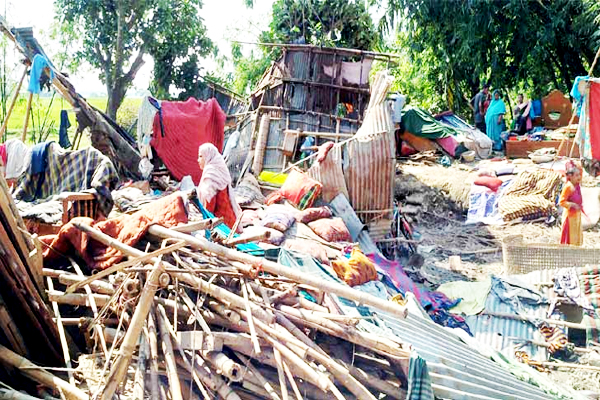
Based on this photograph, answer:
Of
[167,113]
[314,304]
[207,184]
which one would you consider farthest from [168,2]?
[314,304]

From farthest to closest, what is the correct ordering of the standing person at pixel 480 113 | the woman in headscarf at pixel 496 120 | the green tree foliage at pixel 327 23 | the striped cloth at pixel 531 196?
the standing person at pixel 480 113
the green tree foliage at pixel 327 23
the woman in headscarf at pixel 496 120
the striped cloth at pixel 531 196

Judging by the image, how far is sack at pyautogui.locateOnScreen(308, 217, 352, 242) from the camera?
7816 mm

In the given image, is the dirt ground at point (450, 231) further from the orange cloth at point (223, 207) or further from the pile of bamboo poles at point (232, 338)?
the pile of bamboo poles at point (232, 338)

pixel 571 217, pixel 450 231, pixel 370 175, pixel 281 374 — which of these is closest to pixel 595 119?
pixel 450 231

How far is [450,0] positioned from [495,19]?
1.42 m

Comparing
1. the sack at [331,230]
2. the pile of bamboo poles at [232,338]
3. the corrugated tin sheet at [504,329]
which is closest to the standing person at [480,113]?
the sack at [331,230]

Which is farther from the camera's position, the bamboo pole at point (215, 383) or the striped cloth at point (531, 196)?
the striped cloth at point (531, 196)

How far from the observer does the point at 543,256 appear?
7.96m

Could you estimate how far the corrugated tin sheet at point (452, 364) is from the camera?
155 inches

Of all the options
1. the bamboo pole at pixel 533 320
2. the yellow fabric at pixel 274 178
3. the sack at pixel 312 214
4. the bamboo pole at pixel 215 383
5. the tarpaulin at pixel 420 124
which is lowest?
the bamboo pole at pixel 533 320

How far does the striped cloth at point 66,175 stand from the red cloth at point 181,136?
12.4 feet

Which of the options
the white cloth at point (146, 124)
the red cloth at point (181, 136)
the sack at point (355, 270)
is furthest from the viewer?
the red cloth at point (181, 136)

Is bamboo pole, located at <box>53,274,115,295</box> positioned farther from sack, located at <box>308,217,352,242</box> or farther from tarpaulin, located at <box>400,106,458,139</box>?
A: tarpaulin, located at <box>400,106,458,139</box>

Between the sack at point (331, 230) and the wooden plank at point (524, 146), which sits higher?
the wooden plank at point (524, 146)
